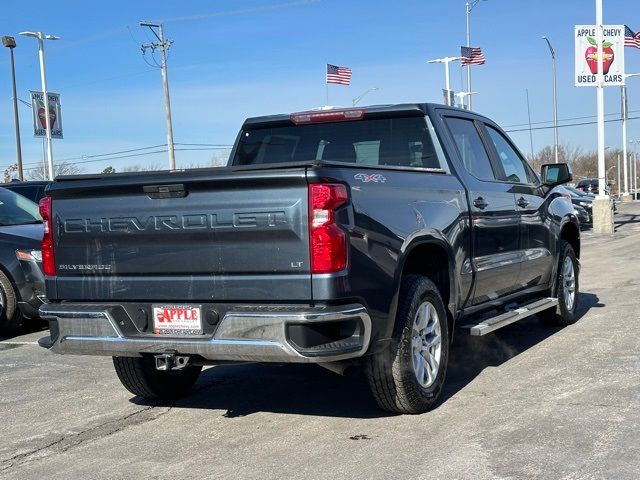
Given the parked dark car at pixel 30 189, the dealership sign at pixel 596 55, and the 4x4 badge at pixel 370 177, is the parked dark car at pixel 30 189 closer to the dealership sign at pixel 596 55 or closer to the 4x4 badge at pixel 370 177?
the 4x4 badge at pixel 370 177

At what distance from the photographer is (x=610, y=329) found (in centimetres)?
769

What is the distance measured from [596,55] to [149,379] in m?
22.0

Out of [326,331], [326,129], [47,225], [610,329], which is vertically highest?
[326,129]

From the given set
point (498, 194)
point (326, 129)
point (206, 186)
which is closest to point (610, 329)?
point (498, 194)

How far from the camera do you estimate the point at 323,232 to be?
4.18m

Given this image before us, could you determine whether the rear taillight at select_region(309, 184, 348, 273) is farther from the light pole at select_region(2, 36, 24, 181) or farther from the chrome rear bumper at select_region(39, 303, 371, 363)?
the light pole at select_region(2, 36, 24, 181)

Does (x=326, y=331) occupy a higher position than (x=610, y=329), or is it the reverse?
(x=326, y=331)

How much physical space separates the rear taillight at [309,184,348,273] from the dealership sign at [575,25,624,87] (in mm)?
22050

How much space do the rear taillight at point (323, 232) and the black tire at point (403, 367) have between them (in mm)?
828

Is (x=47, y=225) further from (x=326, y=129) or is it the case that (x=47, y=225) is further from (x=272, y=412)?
(x=326, y=129)

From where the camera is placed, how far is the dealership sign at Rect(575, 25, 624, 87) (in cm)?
2400

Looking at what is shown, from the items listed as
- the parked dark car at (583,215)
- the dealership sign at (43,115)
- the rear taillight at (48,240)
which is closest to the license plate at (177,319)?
the rear taillight at (48,240)

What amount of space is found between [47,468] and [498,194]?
4.03 metres

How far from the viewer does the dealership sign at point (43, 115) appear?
36.1 meters
